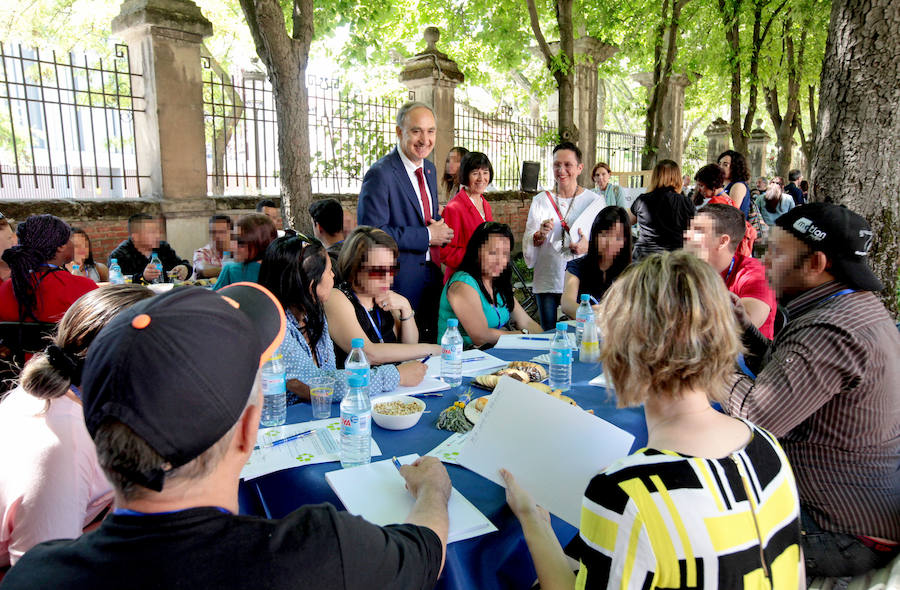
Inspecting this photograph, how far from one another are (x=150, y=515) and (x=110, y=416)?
0.54 feet

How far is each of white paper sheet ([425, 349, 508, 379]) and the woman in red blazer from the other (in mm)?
1562

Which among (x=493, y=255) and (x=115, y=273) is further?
(x=115, y=273)

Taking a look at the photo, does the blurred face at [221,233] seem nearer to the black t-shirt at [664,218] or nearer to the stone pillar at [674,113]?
the black t-shirt at [664,218]

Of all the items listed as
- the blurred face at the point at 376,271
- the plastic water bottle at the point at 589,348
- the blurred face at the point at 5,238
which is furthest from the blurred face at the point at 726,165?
the blurred face at the point at 5,238

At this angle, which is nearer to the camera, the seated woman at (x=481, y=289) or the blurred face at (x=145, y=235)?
the seated woman at (x=481, y=289)

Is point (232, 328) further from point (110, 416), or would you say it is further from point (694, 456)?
point (694, 456)

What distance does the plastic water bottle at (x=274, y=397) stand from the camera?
2180 millimetres

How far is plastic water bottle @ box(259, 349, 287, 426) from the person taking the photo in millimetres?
2180

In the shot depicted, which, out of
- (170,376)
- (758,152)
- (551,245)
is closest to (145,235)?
(551,245)

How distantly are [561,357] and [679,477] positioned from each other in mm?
1581

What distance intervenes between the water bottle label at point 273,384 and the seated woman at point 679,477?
1.07 meters

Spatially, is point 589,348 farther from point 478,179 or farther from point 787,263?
point 478,179

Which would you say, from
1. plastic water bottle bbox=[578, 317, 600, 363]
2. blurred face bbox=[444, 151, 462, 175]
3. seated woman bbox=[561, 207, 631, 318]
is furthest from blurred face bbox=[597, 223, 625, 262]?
blurred face bbox=[444, 151, 462, 175]

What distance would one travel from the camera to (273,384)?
217 cm
